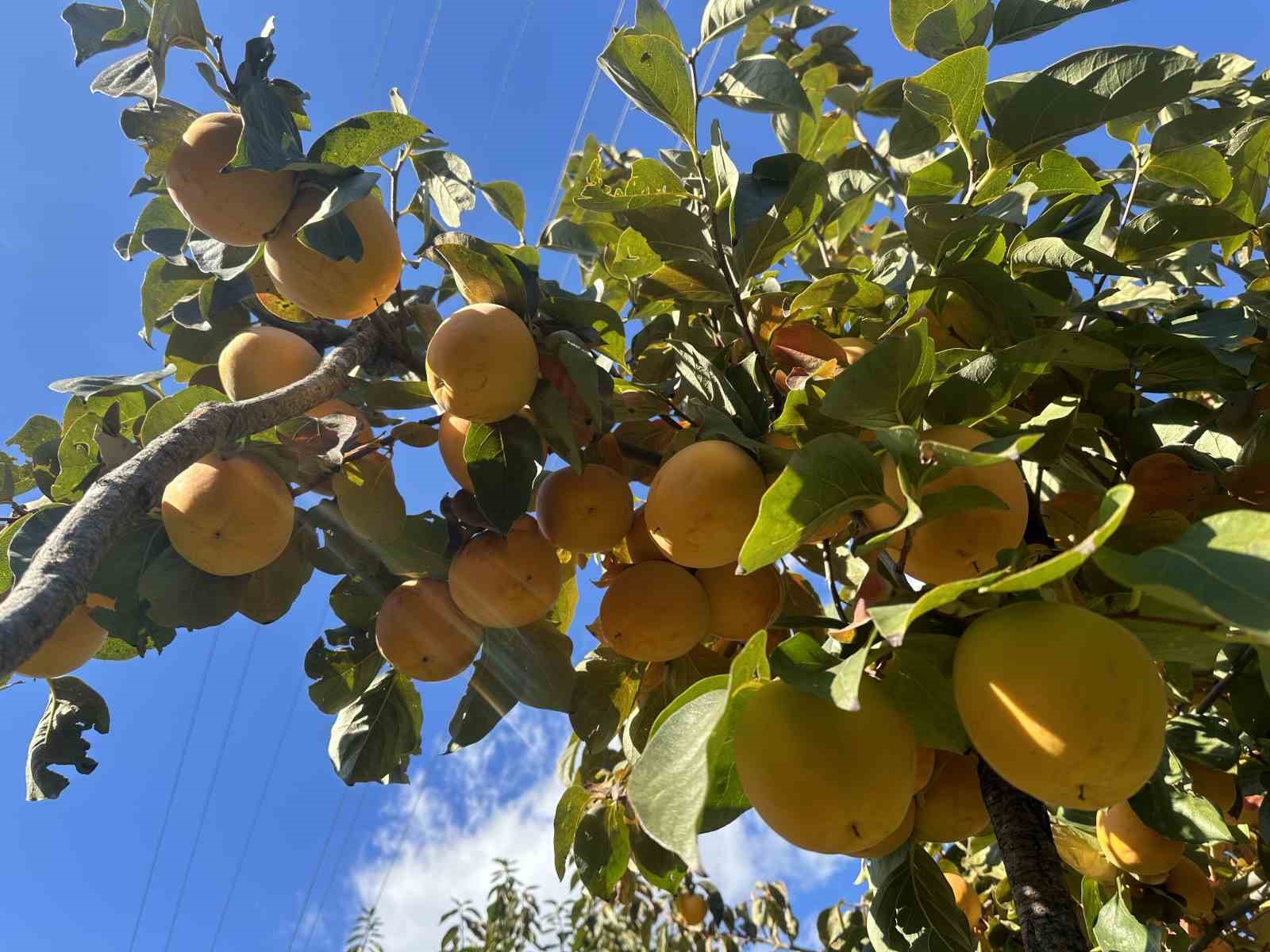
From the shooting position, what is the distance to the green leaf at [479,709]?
1.61 metres

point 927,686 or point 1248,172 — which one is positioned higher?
point 1248,172

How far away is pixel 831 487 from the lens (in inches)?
35.4

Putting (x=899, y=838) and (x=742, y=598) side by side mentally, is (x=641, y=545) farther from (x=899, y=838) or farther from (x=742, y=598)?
(x=899, y=838)

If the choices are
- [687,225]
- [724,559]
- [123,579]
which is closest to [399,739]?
[123,579]

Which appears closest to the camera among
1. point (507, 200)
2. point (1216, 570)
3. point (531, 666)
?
point (1216, 570)

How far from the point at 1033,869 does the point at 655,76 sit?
1163 mm

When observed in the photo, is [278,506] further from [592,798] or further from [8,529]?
[592,798]

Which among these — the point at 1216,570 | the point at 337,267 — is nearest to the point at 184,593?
the point at 337,267

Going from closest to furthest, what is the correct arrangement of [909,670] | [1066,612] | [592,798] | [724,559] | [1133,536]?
[1066,612] → [909,670] → [1133,536] → [724,559] → [592,798]

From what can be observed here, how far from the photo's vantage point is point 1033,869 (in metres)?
0.98

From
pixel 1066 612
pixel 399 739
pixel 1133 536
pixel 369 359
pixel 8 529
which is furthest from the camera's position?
pixel 399 739

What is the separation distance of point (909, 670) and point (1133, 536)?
14.9 inches

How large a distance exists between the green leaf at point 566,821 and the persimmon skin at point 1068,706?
110 centimetres

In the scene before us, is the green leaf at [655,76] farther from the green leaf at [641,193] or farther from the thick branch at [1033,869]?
the thick branch at [1033,869]
